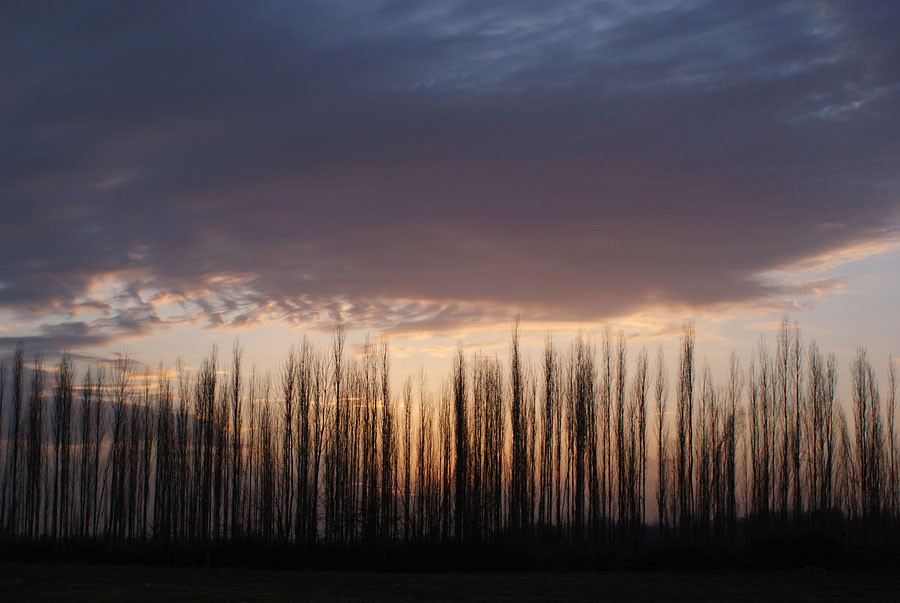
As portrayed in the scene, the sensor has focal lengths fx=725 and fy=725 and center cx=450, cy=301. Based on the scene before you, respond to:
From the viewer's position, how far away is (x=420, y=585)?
2053 centimetres

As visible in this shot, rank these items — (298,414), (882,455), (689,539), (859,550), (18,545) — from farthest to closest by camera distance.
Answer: (882,455), (298,414), (18,545), (689,539), (859,550)

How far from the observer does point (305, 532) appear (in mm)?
32125

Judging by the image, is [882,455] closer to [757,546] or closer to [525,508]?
[757,546]

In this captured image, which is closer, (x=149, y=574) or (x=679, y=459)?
(x=149, y=574)

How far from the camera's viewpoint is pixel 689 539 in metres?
27.1

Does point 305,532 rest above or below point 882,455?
below

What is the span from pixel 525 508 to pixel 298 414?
11.5 meters

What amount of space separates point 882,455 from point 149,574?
115 feet

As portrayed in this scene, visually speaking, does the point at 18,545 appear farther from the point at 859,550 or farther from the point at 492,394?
the point at 859,550

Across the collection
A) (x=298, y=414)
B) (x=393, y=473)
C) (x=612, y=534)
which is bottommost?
(x=612, y=534)

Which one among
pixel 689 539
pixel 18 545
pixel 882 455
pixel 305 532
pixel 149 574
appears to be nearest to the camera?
pixel 149 574

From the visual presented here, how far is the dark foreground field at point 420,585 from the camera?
16781 millimetres

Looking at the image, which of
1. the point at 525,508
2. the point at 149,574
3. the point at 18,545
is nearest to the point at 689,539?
the point at 525,508

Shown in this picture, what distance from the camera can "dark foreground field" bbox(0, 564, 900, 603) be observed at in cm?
1678
